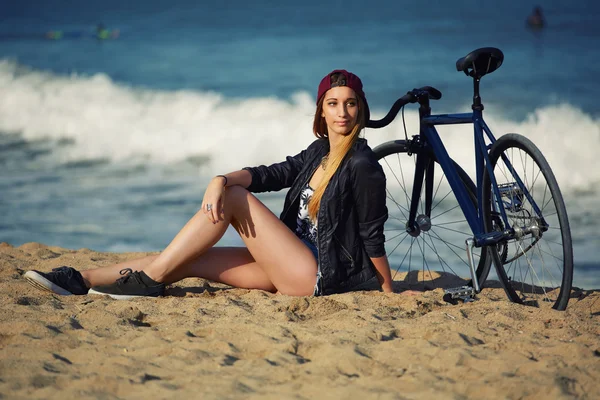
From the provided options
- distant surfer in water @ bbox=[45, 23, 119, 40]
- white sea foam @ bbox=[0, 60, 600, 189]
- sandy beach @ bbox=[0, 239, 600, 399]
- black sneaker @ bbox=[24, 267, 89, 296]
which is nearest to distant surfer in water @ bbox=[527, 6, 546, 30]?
white sea foam @ bbox=[0, 60, 600, 189]

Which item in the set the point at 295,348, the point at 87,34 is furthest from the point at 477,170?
the point at 87,34

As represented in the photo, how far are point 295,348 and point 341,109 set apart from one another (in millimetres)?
1326

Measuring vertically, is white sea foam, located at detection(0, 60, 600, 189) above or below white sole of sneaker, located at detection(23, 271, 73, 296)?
above

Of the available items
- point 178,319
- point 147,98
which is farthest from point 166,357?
point 147,98

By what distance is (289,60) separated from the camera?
16.6 m

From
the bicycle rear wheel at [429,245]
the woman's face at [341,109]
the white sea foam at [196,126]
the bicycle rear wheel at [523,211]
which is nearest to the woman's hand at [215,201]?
the woman's face at [341,109]

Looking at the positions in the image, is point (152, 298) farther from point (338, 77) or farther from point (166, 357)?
point (338, 77)

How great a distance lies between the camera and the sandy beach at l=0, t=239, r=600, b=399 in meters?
2.63

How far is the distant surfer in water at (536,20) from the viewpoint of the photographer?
1658cm

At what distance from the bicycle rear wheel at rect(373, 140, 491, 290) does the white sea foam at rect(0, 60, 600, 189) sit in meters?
1.61

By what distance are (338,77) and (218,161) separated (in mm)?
7554

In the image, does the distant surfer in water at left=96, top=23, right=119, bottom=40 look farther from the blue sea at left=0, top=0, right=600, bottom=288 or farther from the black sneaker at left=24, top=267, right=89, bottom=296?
the black sneaker at left=24, top=267, right=89, bottom=296

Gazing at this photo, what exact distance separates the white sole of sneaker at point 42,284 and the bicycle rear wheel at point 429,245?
5.90ft

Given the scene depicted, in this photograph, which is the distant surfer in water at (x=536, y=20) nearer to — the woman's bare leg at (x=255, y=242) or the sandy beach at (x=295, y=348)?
the sandy beach at (x=295, y=348)
